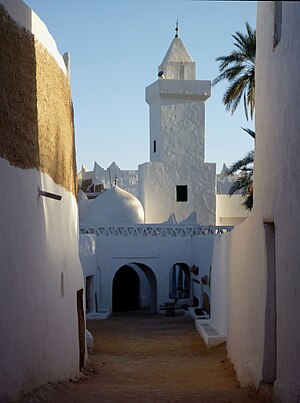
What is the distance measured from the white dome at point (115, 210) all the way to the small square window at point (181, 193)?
10.9 ft

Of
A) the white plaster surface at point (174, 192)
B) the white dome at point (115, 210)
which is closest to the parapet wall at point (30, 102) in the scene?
→ the white dome at point (115, 210)

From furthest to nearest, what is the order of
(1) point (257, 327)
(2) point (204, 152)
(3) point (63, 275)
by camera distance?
(2) point (204, 152)
(3) point (63, 275)
(1) point (257, 327)

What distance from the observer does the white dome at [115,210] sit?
2683 centimetres

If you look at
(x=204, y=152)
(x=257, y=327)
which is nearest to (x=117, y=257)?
(x=204, y=152)

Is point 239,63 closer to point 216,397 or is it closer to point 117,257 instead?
point 117,257

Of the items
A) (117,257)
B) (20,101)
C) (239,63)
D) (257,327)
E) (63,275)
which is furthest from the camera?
(117,257)

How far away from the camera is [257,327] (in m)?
7.89

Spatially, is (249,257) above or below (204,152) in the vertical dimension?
below

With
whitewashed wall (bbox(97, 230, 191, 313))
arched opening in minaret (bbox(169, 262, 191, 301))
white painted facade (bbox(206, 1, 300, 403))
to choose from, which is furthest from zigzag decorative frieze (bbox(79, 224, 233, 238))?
white painted facade (bbox(206, 1, 300, 403))

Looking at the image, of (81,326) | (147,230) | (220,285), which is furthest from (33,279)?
(147,230)

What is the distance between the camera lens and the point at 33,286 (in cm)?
725

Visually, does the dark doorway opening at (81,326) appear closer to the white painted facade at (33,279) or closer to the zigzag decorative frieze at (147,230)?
the white painted facade at (33,279)

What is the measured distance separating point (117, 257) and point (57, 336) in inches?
648

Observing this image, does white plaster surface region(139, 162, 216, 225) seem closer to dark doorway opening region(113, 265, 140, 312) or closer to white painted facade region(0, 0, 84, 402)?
dark doorway opening region(113, 265, 140, 312)
